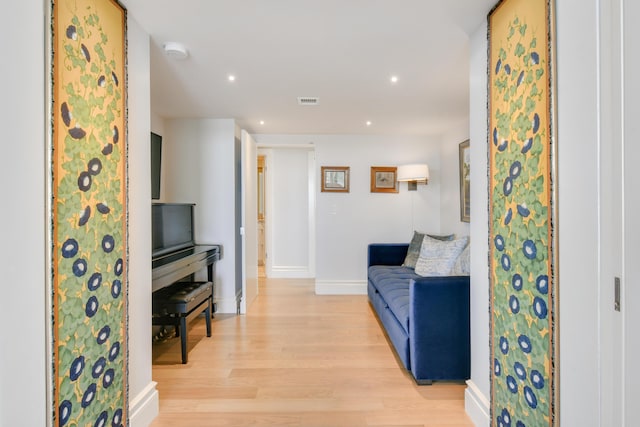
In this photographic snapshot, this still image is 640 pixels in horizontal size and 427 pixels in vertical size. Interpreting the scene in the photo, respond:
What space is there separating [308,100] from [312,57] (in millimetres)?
830

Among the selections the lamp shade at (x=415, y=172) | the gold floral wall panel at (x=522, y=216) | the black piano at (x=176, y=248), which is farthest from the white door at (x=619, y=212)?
the lamp shade at (x=415, y=172)

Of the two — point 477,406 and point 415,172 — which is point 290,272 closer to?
point 415,172

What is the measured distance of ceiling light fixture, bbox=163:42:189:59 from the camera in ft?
6.27

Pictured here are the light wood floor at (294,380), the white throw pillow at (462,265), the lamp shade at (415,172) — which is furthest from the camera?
the lamp shade at (415,172)

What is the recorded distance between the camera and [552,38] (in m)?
1.14

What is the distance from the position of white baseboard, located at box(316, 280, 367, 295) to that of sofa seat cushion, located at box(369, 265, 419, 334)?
52 cm

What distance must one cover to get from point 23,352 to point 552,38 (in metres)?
2.16

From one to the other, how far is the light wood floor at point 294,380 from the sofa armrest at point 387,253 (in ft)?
2.99

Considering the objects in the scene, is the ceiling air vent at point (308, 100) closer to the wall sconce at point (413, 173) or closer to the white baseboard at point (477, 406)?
the wall sconce at point (413, 173)

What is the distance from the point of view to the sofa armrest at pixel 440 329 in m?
2.16

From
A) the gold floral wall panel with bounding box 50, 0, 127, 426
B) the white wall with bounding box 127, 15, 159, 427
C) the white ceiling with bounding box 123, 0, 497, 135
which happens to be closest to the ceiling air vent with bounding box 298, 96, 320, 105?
the white ceiling with bounding box 123, 0, 497, 135

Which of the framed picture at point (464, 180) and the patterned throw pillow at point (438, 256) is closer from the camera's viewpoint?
the patterned throw pillow at point (438, 256)

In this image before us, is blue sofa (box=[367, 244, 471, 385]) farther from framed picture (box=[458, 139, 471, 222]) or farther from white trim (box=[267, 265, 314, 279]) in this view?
white trim (box=[267, 265, 314, 279])

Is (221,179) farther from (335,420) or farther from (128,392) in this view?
(335,420)
